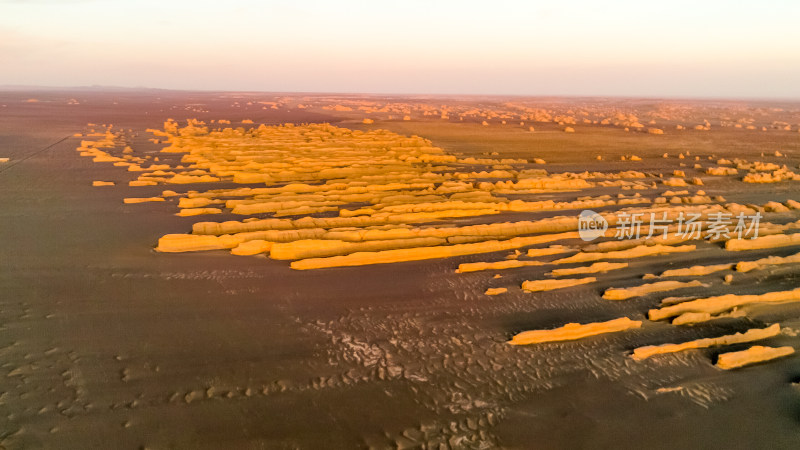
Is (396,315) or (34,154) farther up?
(34,154)

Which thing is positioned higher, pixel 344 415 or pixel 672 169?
pixel 672 169

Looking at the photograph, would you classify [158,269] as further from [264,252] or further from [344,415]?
[344,415]

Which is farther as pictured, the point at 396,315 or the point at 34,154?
the point at 34,154

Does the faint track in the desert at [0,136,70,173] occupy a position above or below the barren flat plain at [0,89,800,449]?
above

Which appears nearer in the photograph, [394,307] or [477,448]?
[477,448]

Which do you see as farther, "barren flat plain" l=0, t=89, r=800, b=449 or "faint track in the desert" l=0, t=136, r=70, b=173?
Result: "faint track in the desert" l=0, t=136, r=70, b=173

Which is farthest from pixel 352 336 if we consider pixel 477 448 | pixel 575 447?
pixel 575 447

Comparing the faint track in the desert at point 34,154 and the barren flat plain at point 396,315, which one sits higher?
the faint track in the desert at point 34,154

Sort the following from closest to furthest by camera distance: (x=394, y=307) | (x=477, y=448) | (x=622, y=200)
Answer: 1. (x=477, y=448)
2. (x=394, y=307)
3. (x=622, y=200)
